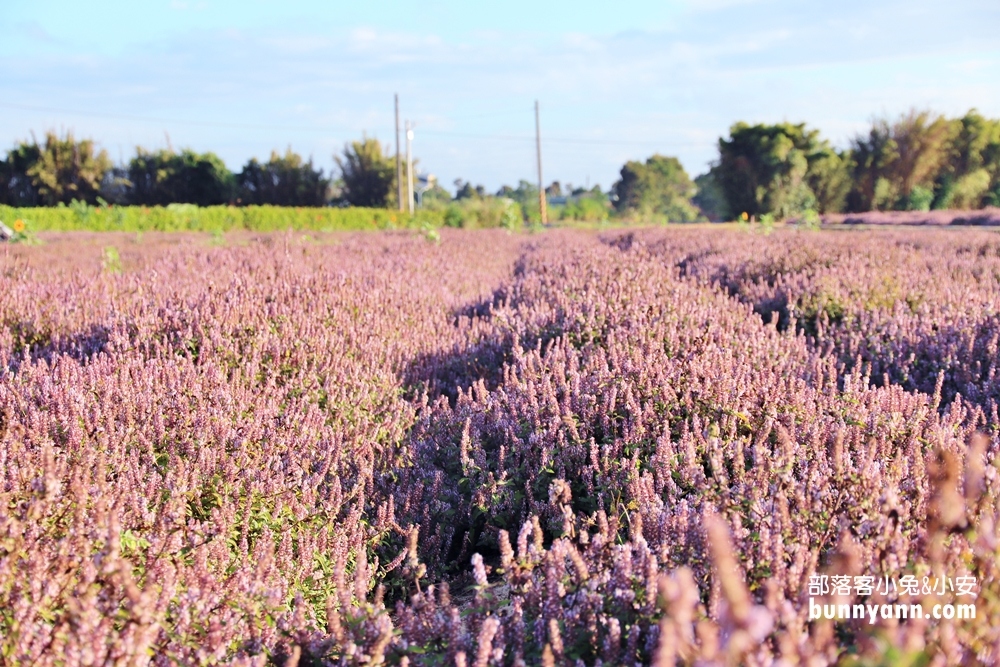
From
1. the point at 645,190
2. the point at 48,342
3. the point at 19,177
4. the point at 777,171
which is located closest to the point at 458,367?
the point at 48,342

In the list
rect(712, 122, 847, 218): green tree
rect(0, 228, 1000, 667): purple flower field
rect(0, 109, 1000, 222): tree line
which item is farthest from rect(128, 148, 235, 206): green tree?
rect(0, 228, 1000, 667): purple flower field

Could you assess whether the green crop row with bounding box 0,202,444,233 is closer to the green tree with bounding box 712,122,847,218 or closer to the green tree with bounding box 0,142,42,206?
Result: the green tree with bounding box 0,142,42,206

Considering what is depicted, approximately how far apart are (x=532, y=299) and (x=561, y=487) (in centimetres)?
357

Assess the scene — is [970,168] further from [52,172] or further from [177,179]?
[52,172]

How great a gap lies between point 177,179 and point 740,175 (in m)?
31.6

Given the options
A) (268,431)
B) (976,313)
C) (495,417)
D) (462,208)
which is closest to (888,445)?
(495,417)

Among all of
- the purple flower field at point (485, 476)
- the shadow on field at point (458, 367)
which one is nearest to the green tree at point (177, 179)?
the purple flower field at point (485, 476)

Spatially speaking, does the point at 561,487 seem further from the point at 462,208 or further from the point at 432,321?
the point at 462,208

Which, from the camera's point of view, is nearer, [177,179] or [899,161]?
[899,161]

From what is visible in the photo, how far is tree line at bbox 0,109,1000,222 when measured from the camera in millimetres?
40531

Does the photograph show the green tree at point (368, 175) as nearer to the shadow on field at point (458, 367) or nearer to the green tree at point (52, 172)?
the green tree at point (52, 172)

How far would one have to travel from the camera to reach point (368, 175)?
53031 mm

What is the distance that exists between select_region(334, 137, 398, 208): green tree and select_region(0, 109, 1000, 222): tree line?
6 centimetres

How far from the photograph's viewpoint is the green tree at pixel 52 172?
1773 inches
